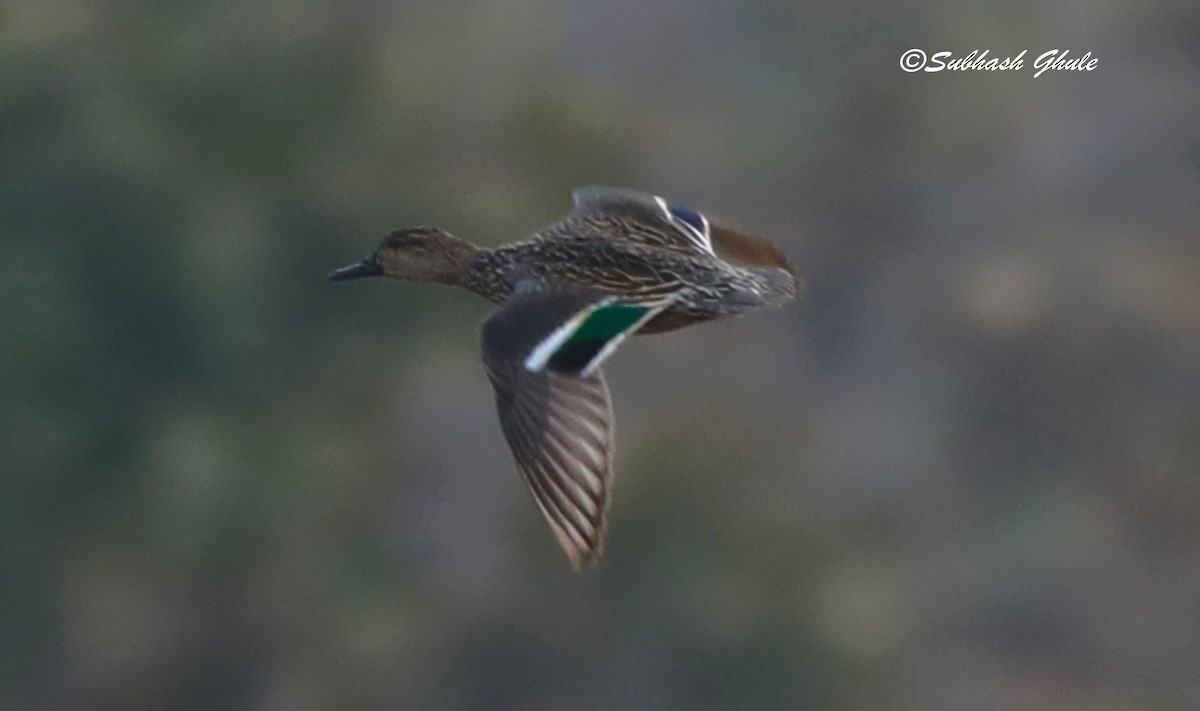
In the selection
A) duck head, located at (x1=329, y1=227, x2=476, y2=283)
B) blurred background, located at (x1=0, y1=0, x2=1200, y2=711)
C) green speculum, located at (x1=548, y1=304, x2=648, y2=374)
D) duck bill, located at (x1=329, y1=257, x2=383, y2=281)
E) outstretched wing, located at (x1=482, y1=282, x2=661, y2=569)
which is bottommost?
blurred background, located at (x1=0, y1=0, x2=1200, y2=711)

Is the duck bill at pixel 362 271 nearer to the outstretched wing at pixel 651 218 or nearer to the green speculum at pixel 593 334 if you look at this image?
the outstretched wing at pixel 651 218

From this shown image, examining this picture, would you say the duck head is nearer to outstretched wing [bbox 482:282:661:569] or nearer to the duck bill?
the duck bill

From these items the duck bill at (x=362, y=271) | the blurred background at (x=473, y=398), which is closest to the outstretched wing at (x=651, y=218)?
the duck bill at (x=362, y=271)

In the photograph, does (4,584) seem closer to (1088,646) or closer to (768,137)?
(768,137)

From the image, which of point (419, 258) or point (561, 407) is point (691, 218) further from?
point (561, 407)

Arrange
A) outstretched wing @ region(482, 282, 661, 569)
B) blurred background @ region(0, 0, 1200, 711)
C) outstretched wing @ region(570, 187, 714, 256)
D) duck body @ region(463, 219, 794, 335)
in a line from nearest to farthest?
outstretched wing @ region(482, 282, 661, 569)
duck body @ region(463, 219, 794, 335)
outstretched wing @ region(570, 187, 714, 256)
blurred background @ region(0, 0, 1200, 711)

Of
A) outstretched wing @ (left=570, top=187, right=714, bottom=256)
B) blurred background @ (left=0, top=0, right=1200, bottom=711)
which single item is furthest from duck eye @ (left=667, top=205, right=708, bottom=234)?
blurred background @ (left=0, top=0, right=1200, bottom=711)

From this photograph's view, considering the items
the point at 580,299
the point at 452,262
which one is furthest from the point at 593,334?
the point at 452,262
